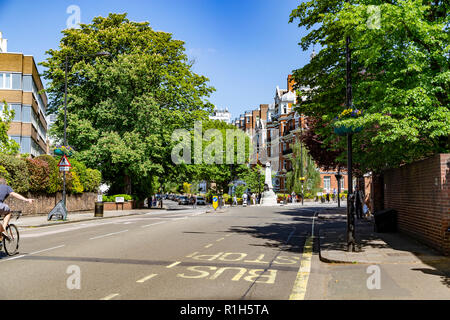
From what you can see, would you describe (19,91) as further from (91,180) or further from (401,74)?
(401,74)

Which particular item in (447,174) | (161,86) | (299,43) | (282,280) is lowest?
(282,280)

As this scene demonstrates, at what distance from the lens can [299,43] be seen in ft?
57.5

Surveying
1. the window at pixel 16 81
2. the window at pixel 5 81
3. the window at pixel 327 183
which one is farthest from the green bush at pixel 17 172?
the window at pixel 327 183

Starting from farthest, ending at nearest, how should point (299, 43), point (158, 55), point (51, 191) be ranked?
point (158, 55) → point (51, 191) → point (299, 43)

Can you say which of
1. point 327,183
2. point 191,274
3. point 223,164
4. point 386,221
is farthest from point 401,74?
point 327,183

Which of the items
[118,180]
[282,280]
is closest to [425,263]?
[282,280]

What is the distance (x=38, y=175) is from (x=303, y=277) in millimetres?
23244

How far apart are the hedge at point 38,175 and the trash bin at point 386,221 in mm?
19222

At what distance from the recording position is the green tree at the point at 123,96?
36.4 metres

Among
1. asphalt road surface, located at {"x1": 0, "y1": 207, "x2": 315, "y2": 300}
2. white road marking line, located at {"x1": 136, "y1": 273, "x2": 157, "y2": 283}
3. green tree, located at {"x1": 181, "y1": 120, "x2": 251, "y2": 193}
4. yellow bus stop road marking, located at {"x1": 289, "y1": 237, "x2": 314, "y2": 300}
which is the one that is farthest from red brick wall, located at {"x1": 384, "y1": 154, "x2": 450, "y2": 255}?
green tree, located at {"x1": 181, "y1": 120, "x2": 251, "y2": 193}

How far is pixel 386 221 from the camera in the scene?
51.2 feet

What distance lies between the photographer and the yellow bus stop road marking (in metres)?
6.85
